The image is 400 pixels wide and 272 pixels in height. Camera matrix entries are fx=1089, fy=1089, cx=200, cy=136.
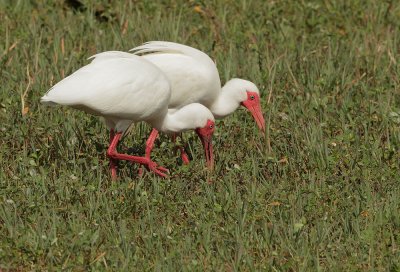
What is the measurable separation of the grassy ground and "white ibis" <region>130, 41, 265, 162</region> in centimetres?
18

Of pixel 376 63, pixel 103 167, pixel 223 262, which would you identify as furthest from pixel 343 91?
pixel 223 262

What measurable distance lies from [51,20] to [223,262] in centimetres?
490

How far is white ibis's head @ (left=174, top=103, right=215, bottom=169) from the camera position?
774 centimetres

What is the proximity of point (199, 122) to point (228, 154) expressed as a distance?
31cm

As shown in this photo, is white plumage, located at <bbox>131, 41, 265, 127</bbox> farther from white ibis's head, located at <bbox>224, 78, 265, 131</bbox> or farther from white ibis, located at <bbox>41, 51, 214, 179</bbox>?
white ibis, located at <bbox>41, 51, 214, 179</bbox>

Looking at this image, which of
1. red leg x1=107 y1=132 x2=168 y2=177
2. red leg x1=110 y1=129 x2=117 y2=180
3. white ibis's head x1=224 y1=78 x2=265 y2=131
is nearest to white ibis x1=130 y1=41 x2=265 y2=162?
white ibis's head x1=224 y1=78 x2=265 y2=131

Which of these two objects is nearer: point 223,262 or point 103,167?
point 223,262

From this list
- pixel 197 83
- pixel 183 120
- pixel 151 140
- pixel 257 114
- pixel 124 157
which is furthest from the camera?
pixel 257 114

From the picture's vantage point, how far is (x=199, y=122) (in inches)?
305

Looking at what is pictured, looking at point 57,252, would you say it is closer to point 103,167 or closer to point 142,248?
point 142,248

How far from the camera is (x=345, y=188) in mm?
6848

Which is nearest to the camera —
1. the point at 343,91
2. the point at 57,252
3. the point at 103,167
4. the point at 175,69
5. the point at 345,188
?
the point at 57,252

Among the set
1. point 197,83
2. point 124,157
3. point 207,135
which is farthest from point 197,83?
point 124,157

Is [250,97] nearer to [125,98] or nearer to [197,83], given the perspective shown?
[197,83]
